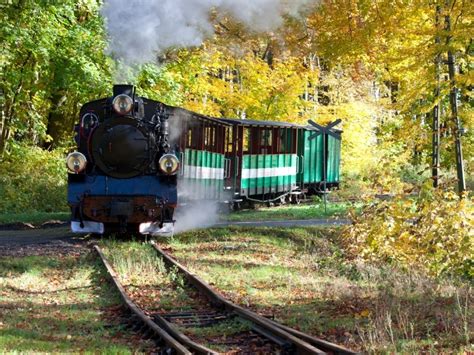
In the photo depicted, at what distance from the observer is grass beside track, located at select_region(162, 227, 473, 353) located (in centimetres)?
666

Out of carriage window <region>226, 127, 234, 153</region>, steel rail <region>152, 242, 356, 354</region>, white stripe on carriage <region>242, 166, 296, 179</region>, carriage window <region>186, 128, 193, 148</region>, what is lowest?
steel rail <region>152, 242, 356, 354</region>

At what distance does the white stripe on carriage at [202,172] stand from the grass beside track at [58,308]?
4286mm

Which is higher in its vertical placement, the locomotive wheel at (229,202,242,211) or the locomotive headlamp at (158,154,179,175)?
the locomotive headlamp at (158,154,179,175)

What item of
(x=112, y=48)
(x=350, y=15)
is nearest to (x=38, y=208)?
(x=112, y=48)

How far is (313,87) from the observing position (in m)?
30.4

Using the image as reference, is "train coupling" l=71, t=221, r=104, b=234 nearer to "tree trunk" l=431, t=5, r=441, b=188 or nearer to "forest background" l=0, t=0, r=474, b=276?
"forest background" l=0, t=0, r=474, b=276

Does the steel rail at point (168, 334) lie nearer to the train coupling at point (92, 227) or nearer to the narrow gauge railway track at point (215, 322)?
the narrow gauge railway track at point (215, 322)

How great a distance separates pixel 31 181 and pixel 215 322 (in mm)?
17395

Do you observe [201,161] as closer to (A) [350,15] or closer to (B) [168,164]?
(B) [168,164]

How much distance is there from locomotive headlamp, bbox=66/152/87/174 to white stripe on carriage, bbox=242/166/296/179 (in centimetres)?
854

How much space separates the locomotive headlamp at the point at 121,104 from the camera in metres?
14.1

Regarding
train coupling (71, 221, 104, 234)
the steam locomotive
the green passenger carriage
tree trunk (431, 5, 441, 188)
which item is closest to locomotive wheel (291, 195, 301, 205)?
the green passenger carriage

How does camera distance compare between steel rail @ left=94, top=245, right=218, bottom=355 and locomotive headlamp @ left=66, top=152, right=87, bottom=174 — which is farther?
locomotive headlamp @ left=66, top=152, right=87, bottom=174

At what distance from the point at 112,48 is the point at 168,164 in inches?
115
